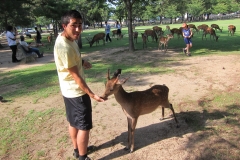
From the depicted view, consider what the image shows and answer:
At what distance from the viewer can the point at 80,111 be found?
296 centimetres

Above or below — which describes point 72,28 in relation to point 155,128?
above

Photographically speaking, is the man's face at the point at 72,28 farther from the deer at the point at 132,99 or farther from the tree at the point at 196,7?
the tree at the point at 196,7

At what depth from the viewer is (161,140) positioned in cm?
389

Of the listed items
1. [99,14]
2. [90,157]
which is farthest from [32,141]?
[99,14]

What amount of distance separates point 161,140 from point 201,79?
371 cm

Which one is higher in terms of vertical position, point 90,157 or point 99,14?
point 99,14

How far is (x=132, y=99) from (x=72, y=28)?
4.84ft

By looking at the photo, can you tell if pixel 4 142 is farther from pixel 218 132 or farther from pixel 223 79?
pixel 223 79

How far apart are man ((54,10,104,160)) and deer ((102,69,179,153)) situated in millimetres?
332

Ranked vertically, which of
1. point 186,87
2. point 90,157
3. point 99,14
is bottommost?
point 90,157

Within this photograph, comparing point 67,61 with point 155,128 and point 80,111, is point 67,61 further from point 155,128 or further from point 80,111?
point 155,128

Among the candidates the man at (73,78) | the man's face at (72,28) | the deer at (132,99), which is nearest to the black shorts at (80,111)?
the man at (73,78)

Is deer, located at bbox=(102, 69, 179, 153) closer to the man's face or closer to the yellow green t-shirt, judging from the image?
the yellow green t-shirt

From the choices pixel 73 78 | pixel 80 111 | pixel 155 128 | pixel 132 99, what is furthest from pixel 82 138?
pixel 155 128
